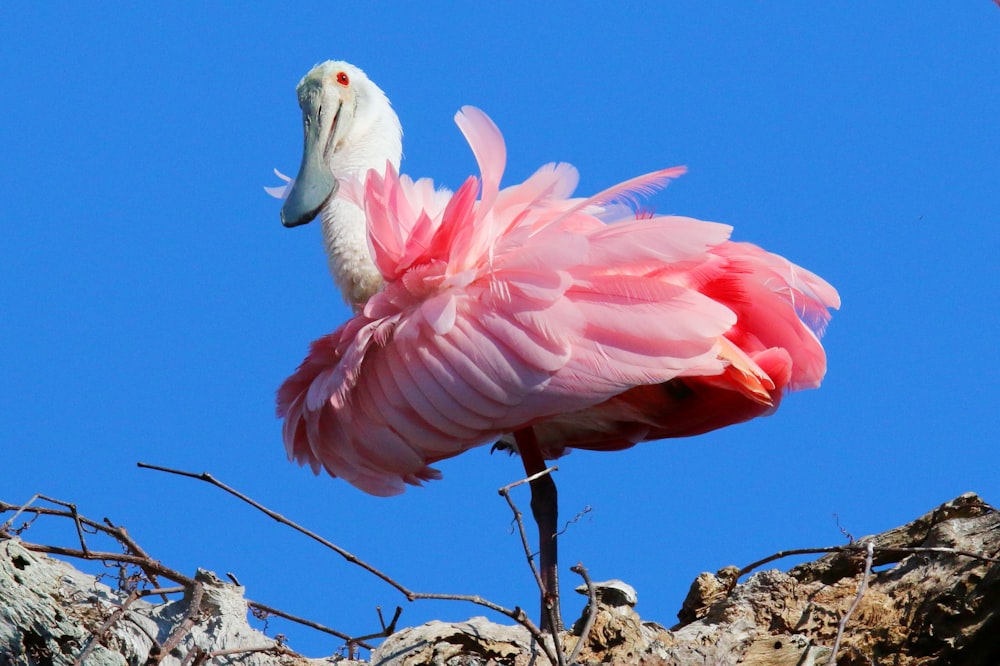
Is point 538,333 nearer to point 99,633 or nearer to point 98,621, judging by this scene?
point 98,621

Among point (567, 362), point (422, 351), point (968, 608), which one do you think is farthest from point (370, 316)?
point (968, 608)

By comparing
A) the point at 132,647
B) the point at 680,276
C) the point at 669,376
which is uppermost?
the point at 680,276

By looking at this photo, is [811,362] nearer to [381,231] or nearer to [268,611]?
[381,231]

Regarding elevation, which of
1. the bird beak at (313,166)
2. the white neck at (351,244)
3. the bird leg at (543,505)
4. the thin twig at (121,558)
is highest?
the bird beak at (313,166)

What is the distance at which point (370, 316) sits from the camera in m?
6.97

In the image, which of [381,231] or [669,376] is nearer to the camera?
[669,376]

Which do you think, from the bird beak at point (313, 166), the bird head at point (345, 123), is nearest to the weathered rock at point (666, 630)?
the bird beak at point (313, 166)

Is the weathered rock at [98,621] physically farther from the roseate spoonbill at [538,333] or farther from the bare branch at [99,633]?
the roseate spoonbill at [538,333]

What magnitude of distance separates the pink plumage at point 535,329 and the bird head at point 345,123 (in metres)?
1.19

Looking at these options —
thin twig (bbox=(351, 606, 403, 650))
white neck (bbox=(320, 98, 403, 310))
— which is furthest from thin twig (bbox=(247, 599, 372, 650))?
white neck (bbox=(320, 98, 403, 310))

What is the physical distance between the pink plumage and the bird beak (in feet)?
2.67

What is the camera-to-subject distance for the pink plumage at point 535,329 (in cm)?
654

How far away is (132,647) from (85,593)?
11.1 inches

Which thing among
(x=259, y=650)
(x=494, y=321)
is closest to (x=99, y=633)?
(x=259, y=650)
